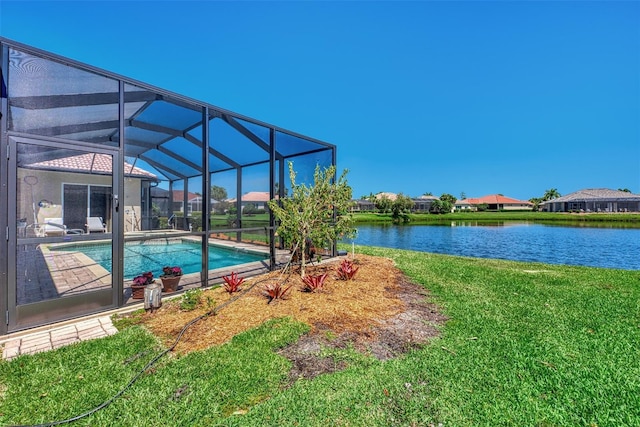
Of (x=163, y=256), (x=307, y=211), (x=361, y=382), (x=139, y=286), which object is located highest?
(x=307, y=211)

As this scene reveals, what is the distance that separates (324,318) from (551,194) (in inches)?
3557

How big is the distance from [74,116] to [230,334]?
3.90 meters

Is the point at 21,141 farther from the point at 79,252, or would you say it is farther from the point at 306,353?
the point at 306,353

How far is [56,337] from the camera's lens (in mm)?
3125

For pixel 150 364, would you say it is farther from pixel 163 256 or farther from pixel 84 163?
pixel 163 256

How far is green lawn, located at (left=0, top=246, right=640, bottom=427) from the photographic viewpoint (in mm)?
1899

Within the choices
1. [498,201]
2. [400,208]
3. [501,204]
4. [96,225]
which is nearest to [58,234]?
[96,225]

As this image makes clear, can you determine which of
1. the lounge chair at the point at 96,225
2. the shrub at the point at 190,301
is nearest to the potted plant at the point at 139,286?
the shrub at the point at 190,301

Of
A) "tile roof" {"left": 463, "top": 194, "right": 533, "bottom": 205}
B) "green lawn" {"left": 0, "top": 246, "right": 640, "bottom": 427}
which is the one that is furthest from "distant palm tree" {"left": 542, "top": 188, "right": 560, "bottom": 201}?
"green lawn" {"left": 0, "top": 246, "right": 640, "bottom": 427}

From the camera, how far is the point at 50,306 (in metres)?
3.52

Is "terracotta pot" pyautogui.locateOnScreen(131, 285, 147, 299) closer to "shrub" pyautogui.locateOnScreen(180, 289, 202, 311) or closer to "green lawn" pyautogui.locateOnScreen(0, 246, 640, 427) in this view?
"shrub" pyautogui.locateOnScreen(180, 289, 202, 311)

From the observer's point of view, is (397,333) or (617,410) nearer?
(617,410)

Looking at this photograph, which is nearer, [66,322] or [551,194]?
[66,322]

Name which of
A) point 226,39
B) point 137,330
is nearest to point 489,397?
point 137,330
